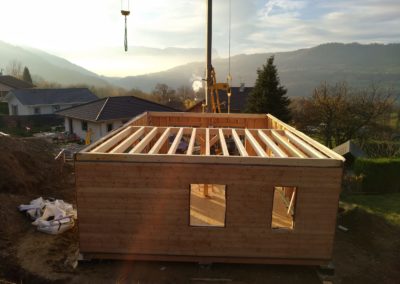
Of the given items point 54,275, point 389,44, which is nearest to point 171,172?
point 54,275

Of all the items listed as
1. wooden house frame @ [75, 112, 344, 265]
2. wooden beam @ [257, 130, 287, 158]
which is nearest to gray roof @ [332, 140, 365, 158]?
wooden beam @ [257, 130, 287, 158]

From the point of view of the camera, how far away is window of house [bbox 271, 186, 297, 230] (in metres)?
8.62

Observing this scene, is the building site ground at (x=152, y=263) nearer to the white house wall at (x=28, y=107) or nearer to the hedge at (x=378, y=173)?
the hedge at (x=378, y=173)

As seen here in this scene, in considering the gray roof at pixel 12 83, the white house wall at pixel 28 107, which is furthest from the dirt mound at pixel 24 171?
the gray roof at pixel 12 83

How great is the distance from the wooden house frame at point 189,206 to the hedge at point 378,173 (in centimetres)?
746

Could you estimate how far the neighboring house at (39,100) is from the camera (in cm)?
3397

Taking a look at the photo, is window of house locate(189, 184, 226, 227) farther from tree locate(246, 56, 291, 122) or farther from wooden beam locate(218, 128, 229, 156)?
tree locate(246, 56, 291, 122)

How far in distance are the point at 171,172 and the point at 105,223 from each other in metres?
1.96

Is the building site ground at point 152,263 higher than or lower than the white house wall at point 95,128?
lower

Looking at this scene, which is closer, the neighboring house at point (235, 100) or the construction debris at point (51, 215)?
the construction debris at point (51, 215)

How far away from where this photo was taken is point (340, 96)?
21.1 meters

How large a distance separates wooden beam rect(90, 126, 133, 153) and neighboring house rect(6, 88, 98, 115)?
2865 centimetres

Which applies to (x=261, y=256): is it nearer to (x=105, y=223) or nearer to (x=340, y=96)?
(x=105, y=223)

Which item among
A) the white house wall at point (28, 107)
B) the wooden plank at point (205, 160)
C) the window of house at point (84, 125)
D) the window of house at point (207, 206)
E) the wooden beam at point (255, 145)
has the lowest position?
the window of house at point (207, 206)
